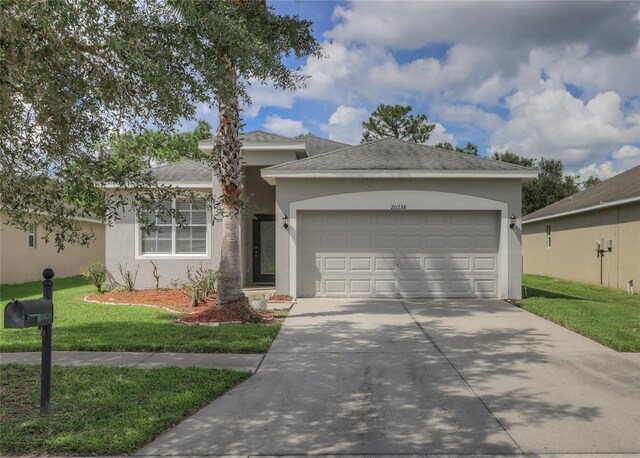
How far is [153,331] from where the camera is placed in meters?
8.31

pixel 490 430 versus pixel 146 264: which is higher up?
pixel 146 264

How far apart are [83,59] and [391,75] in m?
11.2

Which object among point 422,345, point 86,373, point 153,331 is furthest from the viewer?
point 153,331

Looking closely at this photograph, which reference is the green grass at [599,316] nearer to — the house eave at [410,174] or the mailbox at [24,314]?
the house eave at [410,174]

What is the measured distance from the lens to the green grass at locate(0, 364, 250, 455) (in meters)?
3.95

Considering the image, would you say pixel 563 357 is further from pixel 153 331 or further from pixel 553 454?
pixel 153 331

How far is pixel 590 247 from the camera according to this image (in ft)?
61.1

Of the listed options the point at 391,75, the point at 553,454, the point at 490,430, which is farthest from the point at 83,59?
the point at 391,75

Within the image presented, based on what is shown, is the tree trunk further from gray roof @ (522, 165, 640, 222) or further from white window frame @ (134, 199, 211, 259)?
gray roof @ (522, 165, 640, 222)

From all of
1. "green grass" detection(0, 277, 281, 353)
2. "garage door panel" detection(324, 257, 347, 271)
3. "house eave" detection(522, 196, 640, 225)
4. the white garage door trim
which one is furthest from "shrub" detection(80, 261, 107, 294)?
"house eave" detection(522, 196, 640, 225)

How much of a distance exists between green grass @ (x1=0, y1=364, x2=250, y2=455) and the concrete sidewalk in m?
0.31

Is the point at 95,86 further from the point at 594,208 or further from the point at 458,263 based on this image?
the point at 594,208

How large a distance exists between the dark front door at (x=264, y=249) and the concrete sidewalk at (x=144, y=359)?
8.95 metres

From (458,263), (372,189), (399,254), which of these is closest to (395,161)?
(372,189)
